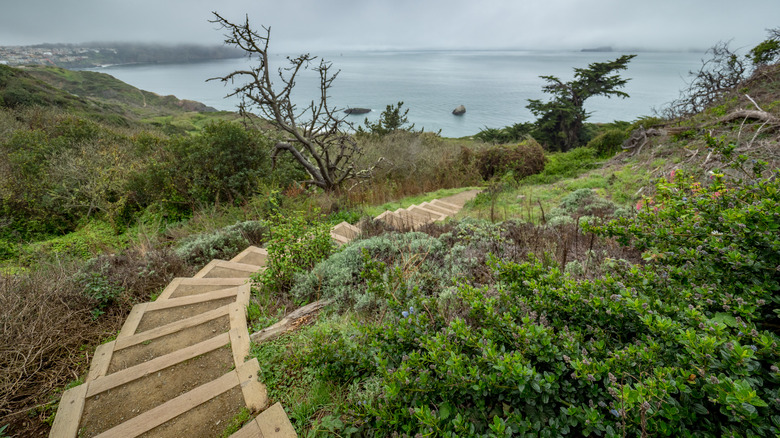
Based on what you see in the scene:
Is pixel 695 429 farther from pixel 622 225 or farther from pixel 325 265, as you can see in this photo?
pixel 325 265

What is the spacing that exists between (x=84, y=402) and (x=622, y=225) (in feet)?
13.7

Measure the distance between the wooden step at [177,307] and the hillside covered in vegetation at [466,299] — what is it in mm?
231

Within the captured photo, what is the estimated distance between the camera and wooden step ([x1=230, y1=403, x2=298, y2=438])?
1.85 m

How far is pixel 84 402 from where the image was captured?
7.25 ft

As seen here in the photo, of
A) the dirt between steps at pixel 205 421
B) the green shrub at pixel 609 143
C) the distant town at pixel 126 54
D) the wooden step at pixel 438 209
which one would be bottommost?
the wooden step at pixel 438 209

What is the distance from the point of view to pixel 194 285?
3.78 metres

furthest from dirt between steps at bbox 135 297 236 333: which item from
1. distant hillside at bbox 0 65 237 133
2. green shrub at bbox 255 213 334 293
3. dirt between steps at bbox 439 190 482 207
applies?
distant hillside at bbox 0 65 237 133

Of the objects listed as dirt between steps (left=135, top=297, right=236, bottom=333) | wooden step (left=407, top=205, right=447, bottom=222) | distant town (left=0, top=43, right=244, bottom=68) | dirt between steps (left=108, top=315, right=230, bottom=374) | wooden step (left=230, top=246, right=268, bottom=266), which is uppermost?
distant town (left=0, top=43, right=244, bottom=68)

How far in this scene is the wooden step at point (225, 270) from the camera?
4164 millimetres

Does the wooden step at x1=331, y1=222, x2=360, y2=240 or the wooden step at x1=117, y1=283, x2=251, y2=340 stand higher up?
the wooden step at x1=117, y1=283, x2=251, y2=340

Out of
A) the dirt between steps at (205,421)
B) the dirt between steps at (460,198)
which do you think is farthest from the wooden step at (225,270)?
the dirt between steps at (460,198)

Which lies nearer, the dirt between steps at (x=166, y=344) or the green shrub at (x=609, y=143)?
the dirt between steps at (x=166, y=344)

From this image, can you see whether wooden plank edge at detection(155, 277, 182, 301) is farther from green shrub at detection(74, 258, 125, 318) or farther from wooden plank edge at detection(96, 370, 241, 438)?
wooden plank edge at detection(96, 370, 241, 438)

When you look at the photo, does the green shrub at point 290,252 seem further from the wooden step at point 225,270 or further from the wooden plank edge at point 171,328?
the wooden step at point 225,270
